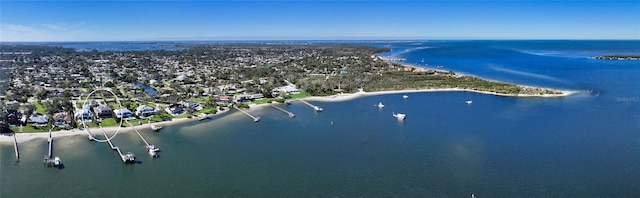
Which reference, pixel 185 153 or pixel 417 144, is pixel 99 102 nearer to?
pixel 185 153

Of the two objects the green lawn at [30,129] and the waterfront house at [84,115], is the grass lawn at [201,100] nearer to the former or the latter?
the waterfront house at [84,115]

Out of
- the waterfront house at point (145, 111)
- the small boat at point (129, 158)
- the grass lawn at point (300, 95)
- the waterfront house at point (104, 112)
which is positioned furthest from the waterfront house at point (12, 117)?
the grass lawn at point (300, 95)

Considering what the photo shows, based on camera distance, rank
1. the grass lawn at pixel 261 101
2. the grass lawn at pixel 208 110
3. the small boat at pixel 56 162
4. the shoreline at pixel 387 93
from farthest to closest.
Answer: the shoreline at pixel 387 93
the grass lawn at pixel 261 101
the grass lawn at pixel 208 110
the small boat at pixel 56 162

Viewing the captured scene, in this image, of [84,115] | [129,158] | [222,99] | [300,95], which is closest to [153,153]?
[129,158]

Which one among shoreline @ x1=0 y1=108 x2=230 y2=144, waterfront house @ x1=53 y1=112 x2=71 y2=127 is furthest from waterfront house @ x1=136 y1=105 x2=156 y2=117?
waterfront house @ x1=53 y1=112 x2=71 y2=127

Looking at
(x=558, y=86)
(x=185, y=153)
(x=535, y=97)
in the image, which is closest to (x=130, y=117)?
(x=185, y=153)

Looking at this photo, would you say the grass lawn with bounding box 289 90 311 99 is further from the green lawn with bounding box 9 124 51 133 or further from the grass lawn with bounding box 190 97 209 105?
the green lawn with bounding box 9 124 51 133

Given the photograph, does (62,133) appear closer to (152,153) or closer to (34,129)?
(34,129)
